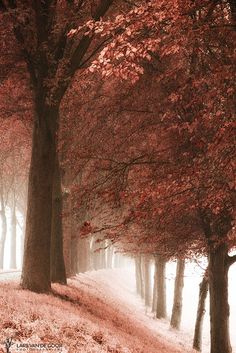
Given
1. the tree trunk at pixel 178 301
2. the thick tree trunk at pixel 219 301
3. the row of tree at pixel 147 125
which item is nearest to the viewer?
the row of tree at pixel 147 125

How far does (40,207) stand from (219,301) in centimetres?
693

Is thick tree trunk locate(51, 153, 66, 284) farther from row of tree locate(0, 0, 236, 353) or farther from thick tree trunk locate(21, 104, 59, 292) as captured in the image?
thick tree trunk locate(21, 104, 59, 292)

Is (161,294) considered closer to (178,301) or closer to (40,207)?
(178,301)

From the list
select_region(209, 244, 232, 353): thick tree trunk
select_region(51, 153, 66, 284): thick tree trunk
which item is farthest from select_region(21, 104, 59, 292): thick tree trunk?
select_region(209, 244, 232, 353): thick tree trunk

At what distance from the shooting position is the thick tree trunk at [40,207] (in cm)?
1263

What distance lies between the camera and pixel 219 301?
14797mm

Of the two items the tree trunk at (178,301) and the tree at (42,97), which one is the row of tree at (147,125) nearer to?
the tree at (42,97)

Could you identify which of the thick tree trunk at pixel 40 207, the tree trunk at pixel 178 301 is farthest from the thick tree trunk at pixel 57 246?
the tree trunk at pixel 178 301

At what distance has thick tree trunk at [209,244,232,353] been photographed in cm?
1454

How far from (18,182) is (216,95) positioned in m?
37.3

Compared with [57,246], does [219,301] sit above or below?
below

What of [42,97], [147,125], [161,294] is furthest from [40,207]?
[161,294]

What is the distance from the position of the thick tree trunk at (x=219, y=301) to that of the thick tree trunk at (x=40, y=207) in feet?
18.9

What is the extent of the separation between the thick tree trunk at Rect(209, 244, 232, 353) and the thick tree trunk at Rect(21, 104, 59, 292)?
576 cm
